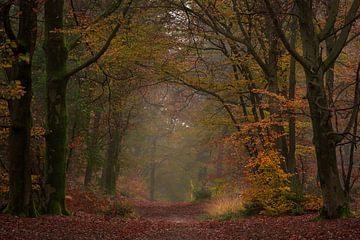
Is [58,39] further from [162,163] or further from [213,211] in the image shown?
[162,163]


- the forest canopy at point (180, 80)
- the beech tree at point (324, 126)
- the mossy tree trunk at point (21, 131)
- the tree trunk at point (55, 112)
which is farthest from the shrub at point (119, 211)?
the beech tree at point (324, 126)

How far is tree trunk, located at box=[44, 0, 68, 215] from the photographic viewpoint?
37.8 feet

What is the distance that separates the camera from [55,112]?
11.6 m

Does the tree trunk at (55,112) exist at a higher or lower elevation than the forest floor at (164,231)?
higher

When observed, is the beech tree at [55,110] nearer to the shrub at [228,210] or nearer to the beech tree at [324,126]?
the beech tree at [324,126]

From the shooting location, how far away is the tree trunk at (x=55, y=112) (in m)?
11.5

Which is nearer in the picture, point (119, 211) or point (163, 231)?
point (163, 231)

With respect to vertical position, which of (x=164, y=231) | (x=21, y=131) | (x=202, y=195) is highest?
(x=21, y=131)

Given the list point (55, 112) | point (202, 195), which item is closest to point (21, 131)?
point (55, 112)

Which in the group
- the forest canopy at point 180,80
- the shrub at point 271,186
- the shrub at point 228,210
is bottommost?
the shrub at point 228,210

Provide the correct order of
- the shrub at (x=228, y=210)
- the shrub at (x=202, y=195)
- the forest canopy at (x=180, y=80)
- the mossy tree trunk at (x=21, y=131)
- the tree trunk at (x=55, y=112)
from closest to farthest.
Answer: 1. the mossy tree trunk at (x=21, y=131)
2. the forest canopy at (x=180, y=80)
3. the tree trunk at (x=55, y=112)
4. the shrub at (x=228, y=210)
5. the shrub at (x=202, y=195)

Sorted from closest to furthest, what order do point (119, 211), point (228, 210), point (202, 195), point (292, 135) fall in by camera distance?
point (292, 135) → point (119, 211) → point (228, 210) → point (202, 195)

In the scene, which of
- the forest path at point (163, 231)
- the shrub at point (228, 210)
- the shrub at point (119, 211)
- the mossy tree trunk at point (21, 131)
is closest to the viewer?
the forest path at point (163, 231)

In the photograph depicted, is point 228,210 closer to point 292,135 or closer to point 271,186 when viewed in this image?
point 271,186
